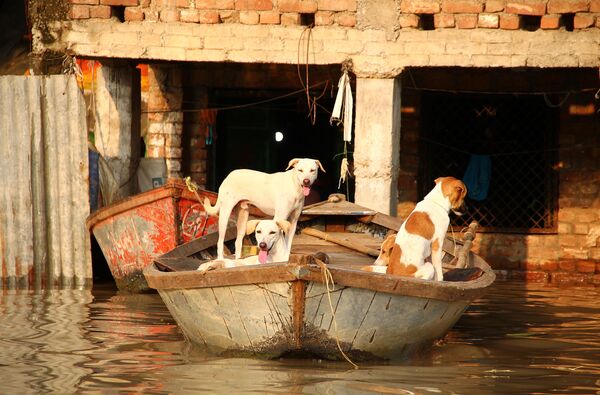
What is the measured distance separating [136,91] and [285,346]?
6.76 m

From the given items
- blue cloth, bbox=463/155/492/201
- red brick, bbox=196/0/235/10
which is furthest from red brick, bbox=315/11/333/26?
blue cloth, bbox=463/155/492/201

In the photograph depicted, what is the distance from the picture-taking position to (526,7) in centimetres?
1312

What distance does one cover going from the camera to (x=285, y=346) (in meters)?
8.44

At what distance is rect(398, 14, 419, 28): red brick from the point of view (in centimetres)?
1331

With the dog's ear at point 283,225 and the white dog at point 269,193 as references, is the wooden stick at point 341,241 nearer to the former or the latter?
the white dog at point 269,193

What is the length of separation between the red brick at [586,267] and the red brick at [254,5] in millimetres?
5507

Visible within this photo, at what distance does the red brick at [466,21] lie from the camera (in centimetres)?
1320

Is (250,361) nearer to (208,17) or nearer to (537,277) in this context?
(208,17)

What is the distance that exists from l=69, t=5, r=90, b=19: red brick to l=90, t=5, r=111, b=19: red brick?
0.05 metres

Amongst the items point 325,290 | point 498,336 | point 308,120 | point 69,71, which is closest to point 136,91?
point 69,71

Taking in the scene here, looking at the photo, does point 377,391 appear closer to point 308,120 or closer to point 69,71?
point 69,71

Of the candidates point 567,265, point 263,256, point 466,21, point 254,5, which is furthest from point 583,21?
point 263,256

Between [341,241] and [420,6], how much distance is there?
2.99 meters

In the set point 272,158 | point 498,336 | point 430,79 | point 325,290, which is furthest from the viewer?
point 272,158
